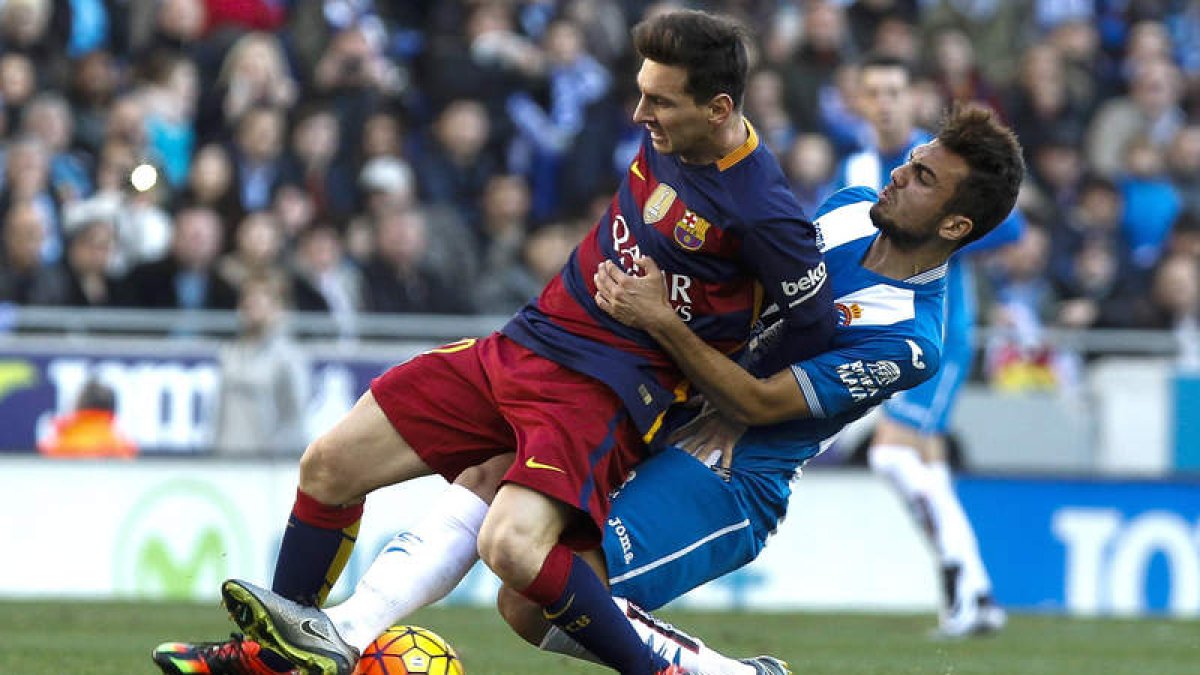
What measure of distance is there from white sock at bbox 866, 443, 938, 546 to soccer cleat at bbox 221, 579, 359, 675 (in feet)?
14.7

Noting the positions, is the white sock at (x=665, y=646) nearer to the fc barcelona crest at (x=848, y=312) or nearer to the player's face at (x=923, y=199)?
the fc barcelona crest at (x=848, y=312)

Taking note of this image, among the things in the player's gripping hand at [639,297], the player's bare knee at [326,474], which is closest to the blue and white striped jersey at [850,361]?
the player's gripping hand at [639,297]

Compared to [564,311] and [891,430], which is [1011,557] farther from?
[564,311]

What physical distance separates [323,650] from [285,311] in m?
7.68

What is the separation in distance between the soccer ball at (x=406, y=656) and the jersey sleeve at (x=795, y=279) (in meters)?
1.38

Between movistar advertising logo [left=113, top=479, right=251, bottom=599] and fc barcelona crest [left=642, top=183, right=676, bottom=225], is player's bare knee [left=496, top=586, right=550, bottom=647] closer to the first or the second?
fc barcelona crest [left=642, top=183, right=676, bottom=225]

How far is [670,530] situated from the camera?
21.3 feet

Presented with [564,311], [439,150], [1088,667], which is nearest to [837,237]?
[564,311]

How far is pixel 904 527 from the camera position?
13.3 metres

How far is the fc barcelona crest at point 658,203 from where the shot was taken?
633 centimetres

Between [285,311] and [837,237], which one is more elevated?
[837,237]

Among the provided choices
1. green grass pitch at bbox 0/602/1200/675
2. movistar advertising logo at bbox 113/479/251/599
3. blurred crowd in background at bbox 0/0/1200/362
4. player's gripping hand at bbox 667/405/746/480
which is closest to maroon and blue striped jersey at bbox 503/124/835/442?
player's gripping hand at bbox 667/405/746/480

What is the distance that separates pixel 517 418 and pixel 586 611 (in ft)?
2.05

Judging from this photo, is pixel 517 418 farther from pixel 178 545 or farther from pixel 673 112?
pixel 178 545
